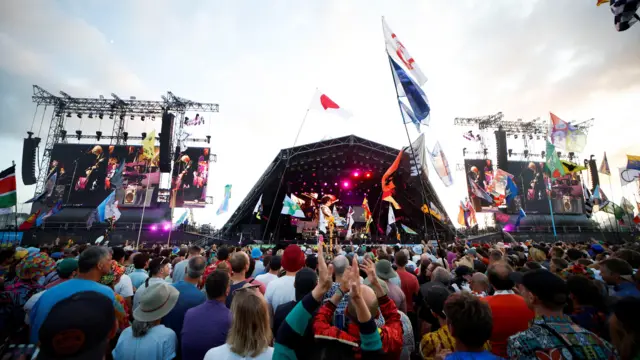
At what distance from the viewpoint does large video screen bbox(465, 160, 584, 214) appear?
32.3 m

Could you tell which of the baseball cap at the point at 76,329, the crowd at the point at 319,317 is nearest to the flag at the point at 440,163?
the crowd at the point at 319,317

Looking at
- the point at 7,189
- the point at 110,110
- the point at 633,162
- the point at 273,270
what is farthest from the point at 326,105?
the point at 110,110

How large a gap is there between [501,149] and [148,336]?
37162 millimetres

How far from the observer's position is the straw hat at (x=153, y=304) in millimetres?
2545

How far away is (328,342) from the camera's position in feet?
6.09

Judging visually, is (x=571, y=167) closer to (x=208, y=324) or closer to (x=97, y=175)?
(x=208, y=324)

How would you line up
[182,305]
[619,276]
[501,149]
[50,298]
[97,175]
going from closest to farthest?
1. [50,298]
2. [182,305]
3. [619,276]
4. [97,175]
5. [501,149]

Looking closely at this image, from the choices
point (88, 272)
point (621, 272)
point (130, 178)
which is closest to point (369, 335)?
point (88, 272)

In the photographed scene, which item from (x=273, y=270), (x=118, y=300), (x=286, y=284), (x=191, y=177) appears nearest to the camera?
(x=118, y=300)

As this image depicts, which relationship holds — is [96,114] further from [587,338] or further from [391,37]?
[587,338]

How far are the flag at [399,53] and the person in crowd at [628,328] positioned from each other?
6.55 m

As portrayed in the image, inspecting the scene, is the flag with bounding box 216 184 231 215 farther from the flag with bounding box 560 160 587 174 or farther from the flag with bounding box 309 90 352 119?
the flag with bounding box 560 160 587 174

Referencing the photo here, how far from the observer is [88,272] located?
10.0 ft

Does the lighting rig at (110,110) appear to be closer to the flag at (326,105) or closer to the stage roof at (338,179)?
the stage roof at (338,179)
